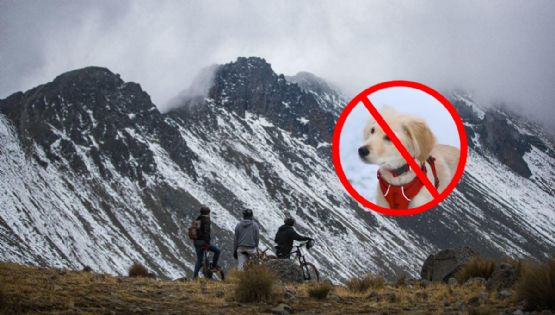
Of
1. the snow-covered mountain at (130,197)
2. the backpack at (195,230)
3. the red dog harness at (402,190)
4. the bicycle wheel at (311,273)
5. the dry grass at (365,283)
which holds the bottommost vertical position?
the dry grass at (365,283)

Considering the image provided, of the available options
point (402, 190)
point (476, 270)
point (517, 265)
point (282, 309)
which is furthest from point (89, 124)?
point (402, 190)

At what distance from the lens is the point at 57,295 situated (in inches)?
366

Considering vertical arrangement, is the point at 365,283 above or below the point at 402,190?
below

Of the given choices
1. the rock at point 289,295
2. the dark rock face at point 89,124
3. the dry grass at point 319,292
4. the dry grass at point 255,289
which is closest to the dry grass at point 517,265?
the dry grass at point 319,292

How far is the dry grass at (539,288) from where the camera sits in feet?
26.1

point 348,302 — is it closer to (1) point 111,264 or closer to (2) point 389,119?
(2) point 389,119

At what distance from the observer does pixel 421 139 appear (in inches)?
227

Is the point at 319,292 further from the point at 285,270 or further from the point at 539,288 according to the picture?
the point at 285,270

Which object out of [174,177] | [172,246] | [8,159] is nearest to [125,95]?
[174,177]

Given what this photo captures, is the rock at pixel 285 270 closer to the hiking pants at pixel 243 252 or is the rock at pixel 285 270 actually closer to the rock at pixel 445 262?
the hiking pants at pixel 243 252

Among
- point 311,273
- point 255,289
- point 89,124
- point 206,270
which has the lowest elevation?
point 311,273

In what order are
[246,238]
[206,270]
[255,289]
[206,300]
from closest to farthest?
[255,289]
[206,300]
[246,238]
[206,270]

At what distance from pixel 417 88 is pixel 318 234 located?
161231 millimetres

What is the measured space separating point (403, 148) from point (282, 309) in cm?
421
